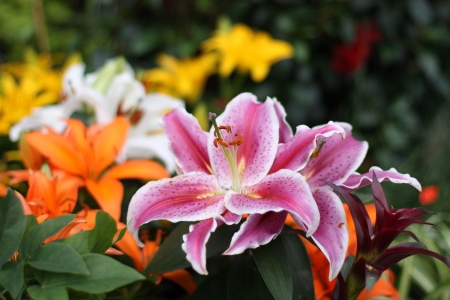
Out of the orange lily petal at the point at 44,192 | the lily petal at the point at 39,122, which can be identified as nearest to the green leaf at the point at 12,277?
the orange lily petal at the point at 44,192

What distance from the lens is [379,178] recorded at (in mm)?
402

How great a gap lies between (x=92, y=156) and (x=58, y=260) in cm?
22

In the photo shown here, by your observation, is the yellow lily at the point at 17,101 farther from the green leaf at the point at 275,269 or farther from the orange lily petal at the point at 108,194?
the green leaf at the point at 275,269

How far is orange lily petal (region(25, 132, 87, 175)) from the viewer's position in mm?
520

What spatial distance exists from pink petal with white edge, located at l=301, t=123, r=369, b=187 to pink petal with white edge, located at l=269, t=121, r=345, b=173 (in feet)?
0.09

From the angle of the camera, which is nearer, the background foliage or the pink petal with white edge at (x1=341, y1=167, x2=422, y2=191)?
the pink petal with white edge at (x1=341, y1=167, x2=422, y2=191)

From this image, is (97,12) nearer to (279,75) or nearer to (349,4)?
(279,75)

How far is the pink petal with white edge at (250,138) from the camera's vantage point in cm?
42

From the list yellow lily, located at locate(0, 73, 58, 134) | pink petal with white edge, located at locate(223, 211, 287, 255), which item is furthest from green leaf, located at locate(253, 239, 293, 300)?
yellow lily, located at locate(0, 73, 58, 134)

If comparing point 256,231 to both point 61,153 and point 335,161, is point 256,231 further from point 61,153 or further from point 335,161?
point 61,153

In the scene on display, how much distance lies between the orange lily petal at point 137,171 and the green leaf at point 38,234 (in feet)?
0.60

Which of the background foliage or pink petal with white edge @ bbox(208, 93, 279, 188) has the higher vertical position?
pink petal with white edge @ bbox(208, 93, 279, 188)

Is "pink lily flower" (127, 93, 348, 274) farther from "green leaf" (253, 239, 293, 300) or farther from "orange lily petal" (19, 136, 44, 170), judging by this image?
"orange lily petal" (19, 136, 44, 170)

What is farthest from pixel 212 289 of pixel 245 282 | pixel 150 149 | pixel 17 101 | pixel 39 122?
pixel 17 101
